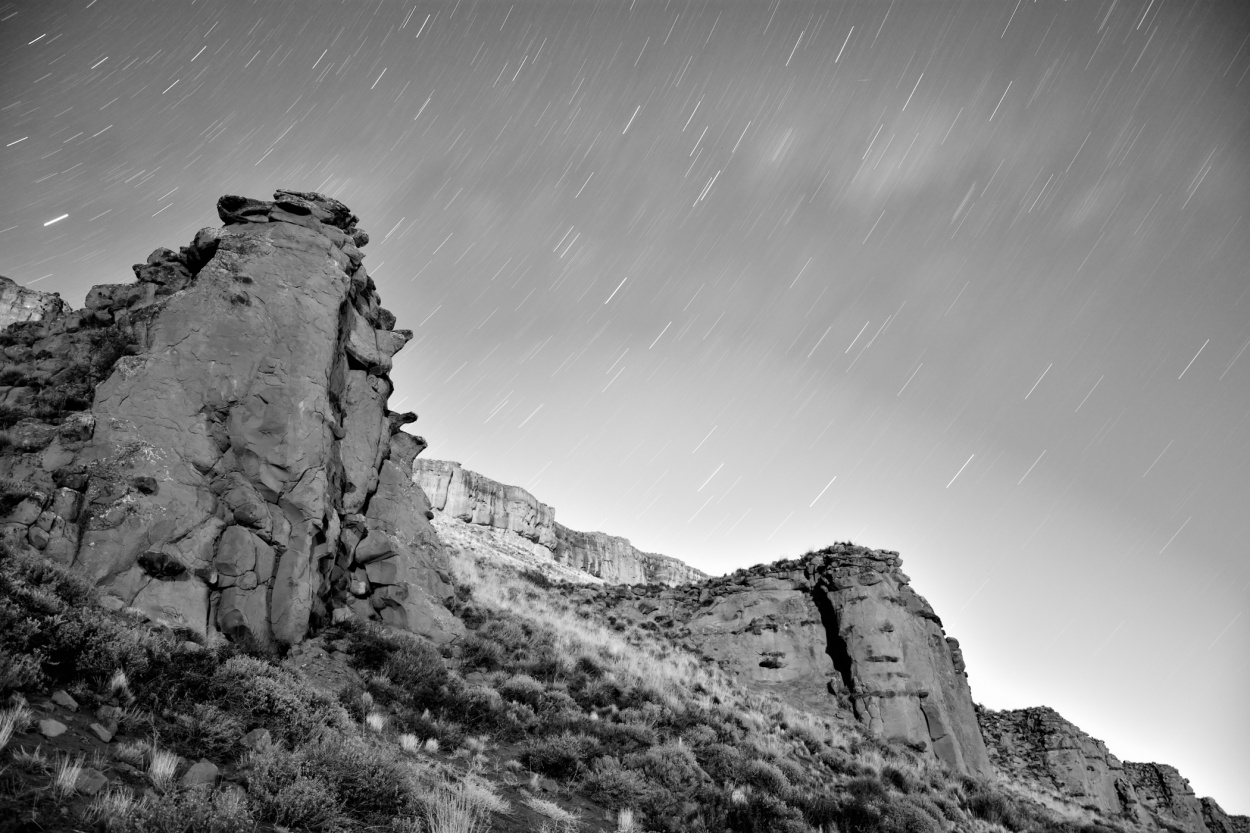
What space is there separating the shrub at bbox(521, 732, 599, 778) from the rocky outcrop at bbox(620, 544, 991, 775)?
16.3m

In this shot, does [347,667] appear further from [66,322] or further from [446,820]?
[66,322]

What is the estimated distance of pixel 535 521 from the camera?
378 feet

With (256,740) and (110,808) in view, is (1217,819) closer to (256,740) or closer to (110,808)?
(256,740)

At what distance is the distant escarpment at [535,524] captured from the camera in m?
105

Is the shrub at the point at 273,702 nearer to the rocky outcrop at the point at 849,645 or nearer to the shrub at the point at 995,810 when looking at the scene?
the shrub at the point at 995,810

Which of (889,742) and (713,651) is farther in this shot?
(713,651)

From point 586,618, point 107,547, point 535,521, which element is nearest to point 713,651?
point 586,618

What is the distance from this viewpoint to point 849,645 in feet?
79.4

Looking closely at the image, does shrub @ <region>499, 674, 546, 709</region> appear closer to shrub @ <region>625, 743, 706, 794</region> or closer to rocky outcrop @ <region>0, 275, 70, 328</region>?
shrub @ <region>625, 743, 706, 794</region>

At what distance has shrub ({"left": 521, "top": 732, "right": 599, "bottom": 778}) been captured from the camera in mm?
9727

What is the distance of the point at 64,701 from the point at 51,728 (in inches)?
26.4

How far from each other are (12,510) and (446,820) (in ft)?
27.6

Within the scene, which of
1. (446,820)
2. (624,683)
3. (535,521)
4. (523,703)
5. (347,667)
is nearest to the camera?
(446,820)

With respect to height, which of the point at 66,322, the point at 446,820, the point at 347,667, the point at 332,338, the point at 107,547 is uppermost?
the point at 332,338
